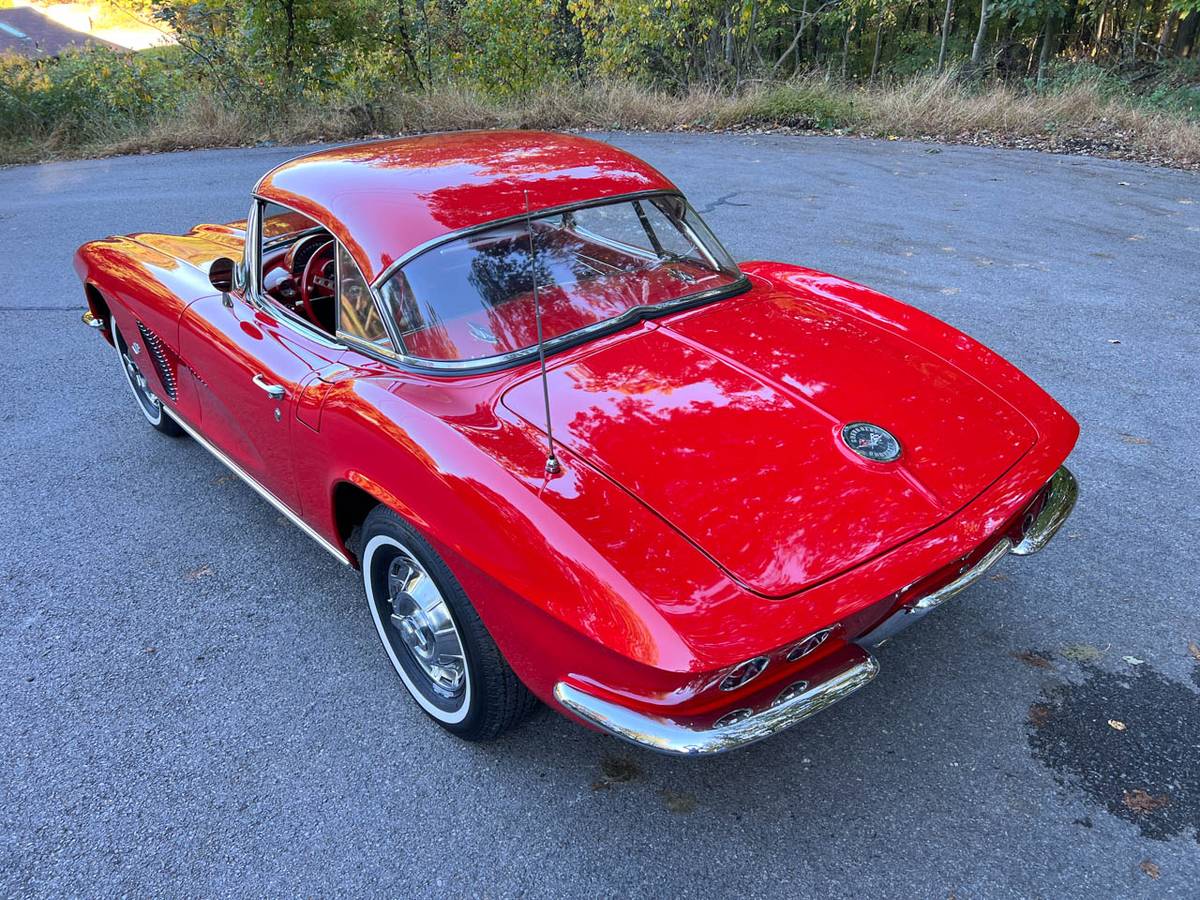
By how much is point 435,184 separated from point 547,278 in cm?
52

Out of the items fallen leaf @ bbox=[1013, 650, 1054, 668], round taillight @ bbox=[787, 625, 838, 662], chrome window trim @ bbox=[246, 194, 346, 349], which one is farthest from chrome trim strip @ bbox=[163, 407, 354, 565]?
fallen leaf @ bbox=[1013, 650, 1054, 668]

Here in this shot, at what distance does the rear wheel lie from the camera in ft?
13.3

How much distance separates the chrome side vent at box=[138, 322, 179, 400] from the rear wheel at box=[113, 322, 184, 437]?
370 millimetres

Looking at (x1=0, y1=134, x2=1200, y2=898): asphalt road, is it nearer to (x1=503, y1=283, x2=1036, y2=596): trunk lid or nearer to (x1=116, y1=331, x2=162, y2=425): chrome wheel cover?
(x1=116, y1=331, x2=162, y2=425): chrome wheel cover

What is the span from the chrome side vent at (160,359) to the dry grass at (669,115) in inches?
356

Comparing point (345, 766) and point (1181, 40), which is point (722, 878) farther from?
point (1181, 40)

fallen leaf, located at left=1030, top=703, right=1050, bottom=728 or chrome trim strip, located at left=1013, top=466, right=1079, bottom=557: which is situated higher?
chrome trim strip, located at left=1013, top=466, right=1079, bottom=557

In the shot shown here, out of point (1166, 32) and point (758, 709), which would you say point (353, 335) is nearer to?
point (758, 709)

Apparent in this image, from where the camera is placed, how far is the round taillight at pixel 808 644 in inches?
69.7

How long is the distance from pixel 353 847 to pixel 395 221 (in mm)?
1827

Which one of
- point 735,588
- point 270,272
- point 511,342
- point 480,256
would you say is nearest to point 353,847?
point 735,588

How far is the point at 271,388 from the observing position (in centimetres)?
268

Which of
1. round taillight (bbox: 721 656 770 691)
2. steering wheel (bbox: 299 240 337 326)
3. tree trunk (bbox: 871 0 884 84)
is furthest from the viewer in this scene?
tree trunk (bbox: 871 0 884 84)

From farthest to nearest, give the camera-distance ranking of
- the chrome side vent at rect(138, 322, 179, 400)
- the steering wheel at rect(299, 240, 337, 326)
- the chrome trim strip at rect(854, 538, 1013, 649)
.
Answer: the chrome side vent at rect(138, 322, 179, 400) < the steering wheel at rect(299, 240, 337, 326) < the chrome trim strip at rect(854, 538, 1013, 649)
